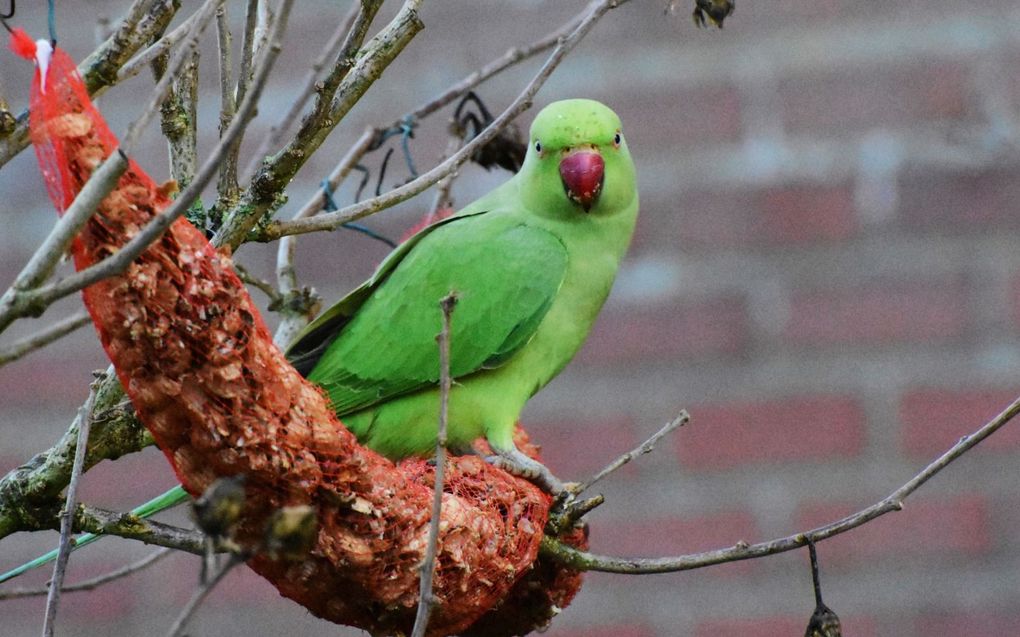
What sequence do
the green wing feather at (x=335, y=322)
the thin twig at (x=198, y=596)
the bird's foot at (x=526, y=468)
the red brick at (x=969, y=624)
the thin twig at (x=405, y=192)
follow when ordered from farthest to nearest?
the red brick at (x=969, y=624) < the green wing feather at (x=335, y=322) < the bird's foot at (x=526, y=468) < the thin twig at (x=405, y=192) < the thin twig at (x=198, y=596)

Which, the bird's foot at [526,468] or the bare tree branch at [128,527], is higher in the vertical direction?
the bird's foot at [526,468]

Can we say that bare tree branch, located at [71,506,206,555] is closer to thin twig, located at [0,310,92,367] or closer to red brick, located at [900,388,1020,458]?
thin twig, located at [0,310,92,367]

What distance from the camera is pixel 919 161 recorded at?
1.40m

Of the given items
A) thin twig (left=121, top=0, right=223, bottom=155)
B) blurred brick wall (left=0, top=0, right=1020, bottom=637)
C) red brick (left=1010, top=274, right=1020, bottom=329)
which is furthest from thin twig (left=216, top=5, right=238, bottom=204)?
red brick (left=1010, top=274, right=1020, bottom=329)

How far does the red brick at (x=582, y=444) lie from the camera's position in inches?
55.2

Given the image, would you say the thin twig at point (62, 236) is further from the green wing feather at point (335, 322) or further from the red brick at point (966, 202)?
the red brick at point (966, 202)

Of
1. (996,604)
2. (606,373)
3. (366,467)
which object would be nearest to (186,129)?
(366,467)

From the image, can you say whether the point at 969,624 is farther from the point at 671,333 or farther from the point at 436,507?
the point at 436,507

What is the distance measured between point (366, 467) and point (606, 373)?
874mm

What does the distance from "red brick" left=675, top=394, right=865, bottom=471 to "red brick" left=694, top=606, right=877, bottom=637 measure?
0.17m

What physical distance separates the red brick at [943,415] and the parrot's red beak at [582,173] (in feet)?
2.04

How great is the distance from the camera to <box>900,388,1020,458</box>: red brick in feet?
4.47

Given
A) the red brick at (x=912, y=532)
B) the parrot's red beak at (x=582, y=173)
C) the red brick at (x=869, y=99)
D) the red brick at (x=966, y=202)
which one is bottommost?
the red brick at (x=912, y=532)

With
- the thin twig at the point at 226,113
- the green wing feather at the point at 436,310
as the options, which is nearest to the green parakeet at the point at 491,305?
the green wing feather at the point at 436,310
